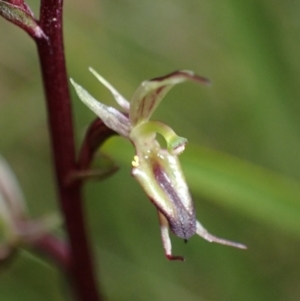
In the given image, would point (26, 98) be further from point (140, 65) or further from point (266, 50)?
point (266, 50)

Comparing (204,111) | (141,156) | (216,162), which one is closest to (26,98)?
(204,111)

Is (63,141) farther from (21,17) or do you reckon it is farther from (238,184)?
(238,184)

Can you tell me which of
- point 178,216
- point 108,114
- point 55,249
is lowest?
point 55,249

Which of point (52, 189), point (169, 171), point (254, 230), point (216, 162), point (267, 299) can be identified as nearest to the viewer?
point (169, 171)

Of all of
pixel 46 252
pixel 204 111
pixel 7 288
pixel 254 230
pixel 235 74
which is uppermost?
pixel 235 74

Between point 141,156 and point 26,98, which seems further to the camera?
point 26,98

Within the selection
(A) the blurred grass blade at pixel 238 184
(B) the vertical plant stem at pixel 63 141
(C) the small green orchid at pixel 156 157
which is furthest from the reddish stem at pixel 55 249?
(C) the small green orchid at pixel 156 157

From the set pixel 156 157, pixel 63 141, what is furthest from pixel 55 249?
pixel 156 157
